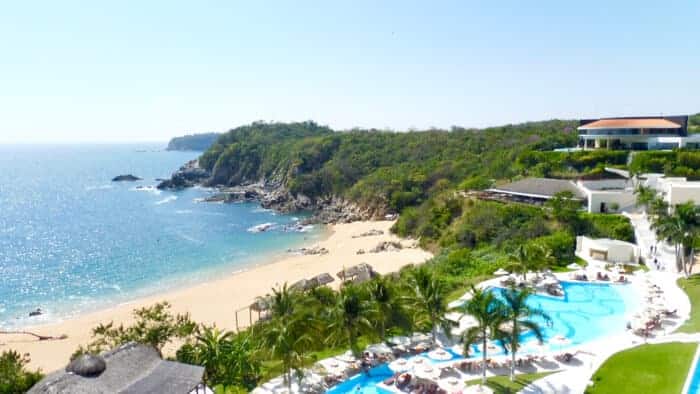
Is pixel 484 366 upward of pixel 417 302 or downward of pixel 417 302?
downward

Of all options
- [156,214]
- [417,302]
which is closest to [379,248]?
[417,302]

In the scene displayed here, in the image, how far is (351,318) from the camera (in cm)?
1886

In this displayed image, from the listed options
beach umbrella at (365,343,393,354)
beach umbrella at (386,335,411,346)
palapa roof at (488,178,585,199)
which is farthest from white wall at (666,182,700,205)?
beach umbrella at (365,343,393,354)

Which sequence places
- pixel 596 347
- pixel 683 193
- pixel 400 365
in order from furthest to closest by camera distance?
pixel 683 193 < pixel 596 347 < pixel 400 365

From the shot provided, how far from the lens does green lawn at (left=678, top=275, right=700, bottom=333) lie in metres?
21.0

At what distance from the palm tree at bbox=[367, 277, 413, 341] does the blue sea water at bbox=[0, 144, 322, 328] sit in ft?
84.4

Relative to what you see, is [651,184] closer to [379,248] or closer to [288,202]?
[379,248]

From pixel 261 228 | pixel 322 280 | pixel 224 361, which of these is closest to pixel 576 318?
pixel 322 280

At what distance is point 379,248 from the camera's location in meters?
48.8

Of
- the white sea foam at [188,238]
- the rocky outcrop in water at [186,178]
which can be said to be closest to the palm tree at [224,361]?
the white sea foam at [188,238]

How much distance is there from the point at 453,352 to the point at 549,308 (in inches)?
327

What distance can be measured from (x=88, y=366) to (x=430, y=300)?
12.2 m

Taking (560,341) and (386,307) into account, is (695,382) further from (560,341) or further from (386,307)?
(386,307)

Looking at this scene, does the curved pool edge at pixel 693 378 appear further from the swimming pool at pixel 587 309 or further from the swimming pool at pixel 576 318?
A: the swimming pool at pixel 587 309
